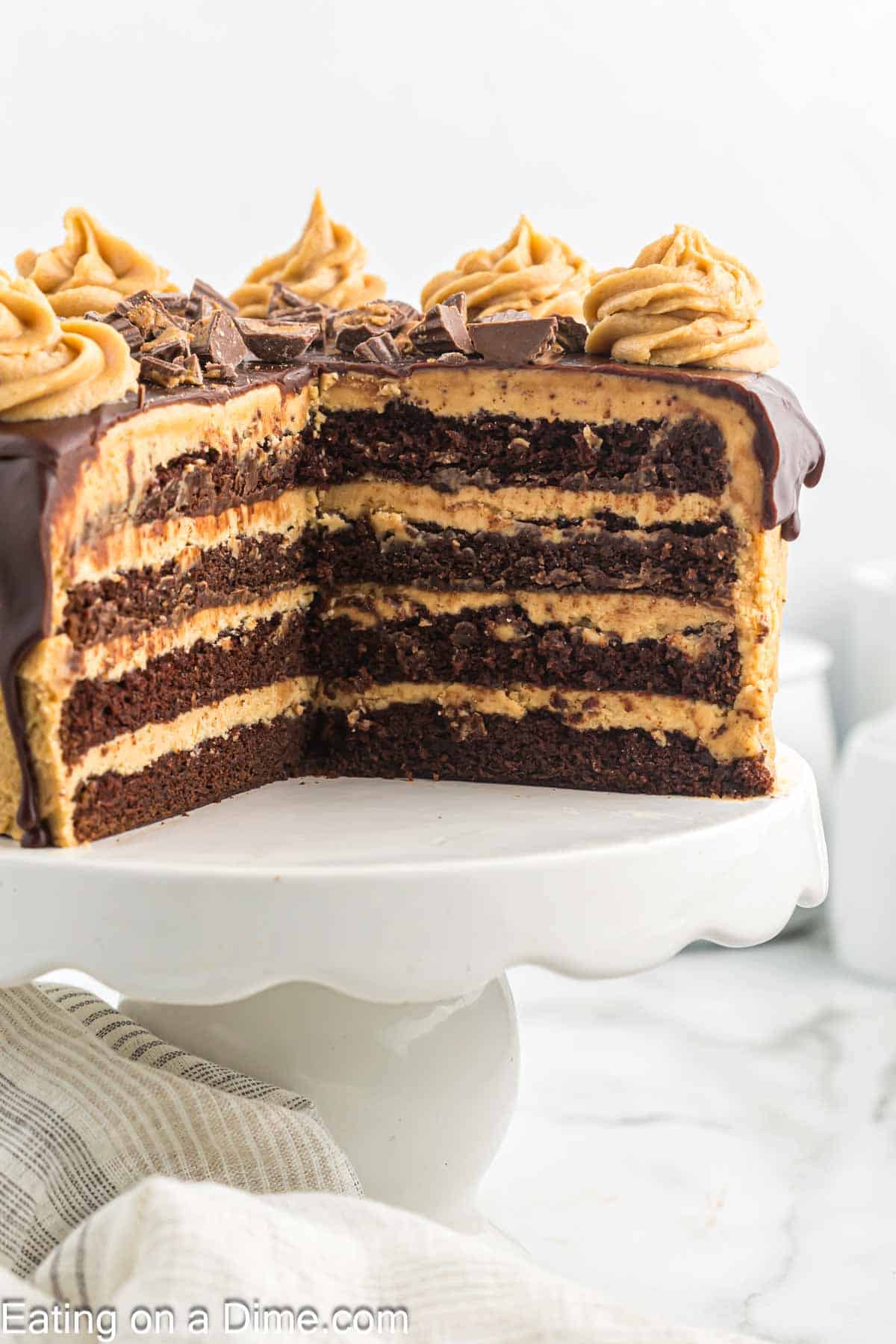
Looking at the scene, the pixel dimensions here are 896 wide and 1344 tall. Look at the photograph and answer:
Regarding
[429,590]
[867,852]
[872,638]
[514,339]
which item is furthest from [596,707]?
[872,638]

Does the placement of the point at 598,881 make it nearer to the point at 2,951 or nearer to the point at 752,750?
the point at 752,750

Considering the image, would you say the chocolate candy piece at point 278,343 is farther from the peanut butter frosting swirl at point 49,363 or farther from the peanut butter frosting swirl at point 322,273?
the peanut butter frosting swirl at point 322,273

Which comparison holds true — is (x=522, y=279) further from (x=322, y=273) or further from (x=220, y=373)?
(x=220, y=373)

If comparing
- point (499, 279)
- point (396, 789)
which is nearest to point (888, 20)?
point (499, 279)

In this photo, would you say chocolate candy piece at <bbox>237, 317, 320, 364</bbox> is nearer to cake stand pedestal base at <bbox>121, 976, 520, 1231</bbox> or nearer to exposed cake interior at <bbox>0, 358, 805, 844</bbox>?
exposed cake interior at <bbox>0, 358, 805, 844</bbox>

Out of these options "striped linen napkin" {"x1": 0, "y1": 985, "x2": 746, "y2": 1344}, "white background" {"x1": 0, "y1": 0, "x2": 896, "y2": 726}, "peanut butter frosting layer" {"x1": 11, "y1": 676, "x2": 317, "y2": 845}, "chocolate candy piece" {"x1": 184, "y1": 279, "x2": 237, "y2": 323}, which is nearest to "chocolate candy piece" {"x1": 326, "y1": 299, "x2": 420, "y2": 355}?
"chocolate candy piece" {"x1": 184, "y1": 279, "x2": 237, "y2": 323}

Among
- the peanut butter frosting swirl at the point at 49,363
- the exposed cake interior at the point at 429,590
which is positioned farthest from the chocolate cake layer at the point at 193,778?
the peanut butter frosting swirl at the point at 49,363

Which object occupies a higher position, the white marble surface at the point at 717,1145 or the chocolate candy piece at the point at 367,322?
the chocolate candy piece at the point at 367,322
